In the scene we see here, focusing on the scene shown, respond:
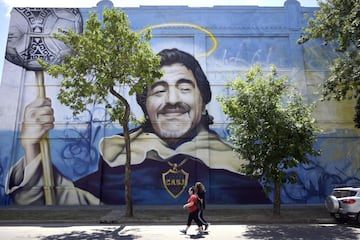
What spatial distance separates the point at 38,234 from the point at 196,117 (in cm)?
1150

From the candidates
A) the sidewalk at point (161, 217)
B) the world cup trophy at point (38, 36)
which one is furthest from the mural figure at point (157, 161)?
the sidewalk at point (161, 217)

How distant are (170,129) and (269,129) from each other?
7.40 metres

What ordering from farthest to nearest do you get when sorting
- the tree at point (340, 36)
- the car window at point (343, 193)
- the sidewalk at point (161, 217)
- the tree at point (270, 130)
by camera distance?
the tree at point (340, 36) → the tree at point (270, 130) → the sidewalk at point (161, 217) → the car window at point (343, 193)

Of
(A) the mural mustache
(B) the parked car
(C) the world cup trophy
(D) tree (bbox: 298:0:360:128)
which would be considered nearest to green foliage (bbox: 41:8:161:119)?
(A) the mural mustache

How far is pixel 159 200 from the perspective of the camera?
58.7 feet

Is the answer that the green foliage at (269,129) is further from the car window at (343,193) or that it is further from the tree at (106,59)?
the tree at (106,59)

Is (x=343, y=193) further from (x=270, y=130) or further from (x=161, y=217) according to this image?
(x=161, y=217)

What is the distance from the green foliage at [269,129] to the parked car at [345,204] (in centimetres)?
177

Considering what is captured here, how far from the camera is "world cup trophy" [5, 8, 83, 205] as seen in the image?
19.9 metres

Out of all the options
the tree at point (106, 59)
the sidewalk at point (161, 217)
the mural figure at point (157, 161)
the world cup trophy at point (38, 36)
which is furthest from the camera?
the world cup trophy at point (38, 36)

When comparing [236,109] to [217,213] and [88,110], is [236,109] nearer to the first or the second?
[217,213]

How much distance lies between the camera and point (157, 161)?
18359mm

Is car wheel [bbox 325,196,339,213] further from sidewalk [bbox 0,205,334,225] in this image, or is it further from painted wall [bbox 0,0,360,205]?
painted wall [bbox 0,0,360,205]

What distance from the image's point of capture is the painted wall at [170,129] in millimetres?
18062
